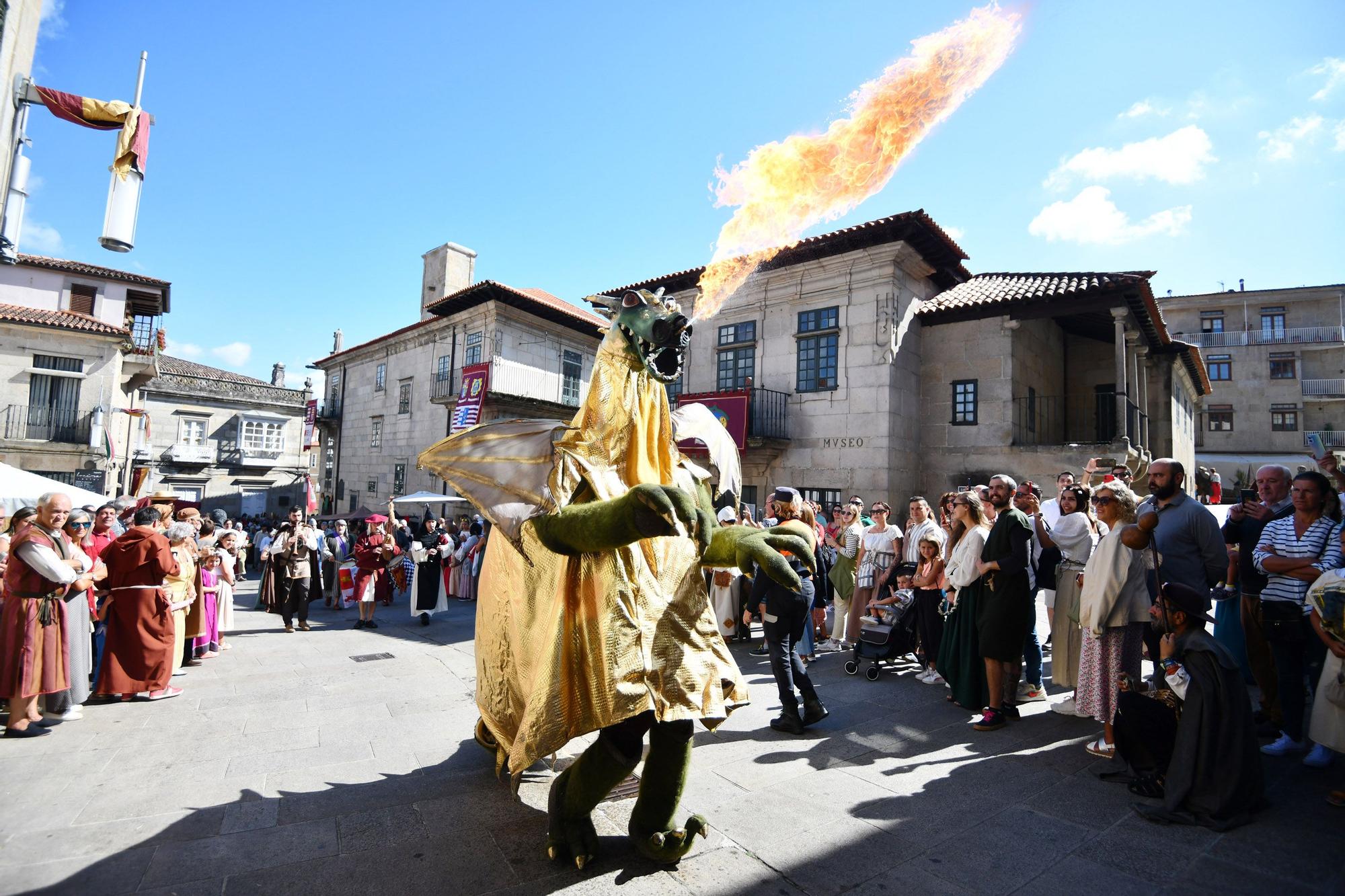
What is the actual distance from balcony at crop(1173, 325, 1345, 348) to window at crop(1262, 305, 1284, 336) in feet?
0.14

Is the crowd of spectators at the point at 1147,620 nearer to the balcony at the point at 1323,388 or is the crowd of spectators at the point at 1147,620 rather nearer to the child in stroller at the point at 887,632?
the child in stroller at the point at 887,632

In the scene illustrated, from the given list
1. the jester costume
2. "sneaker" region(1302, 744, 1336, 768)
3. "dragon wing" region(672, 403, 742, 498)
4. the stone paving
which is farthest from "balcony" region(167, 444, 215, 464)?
"sneaker" region(1302, 744, 1336, 768)

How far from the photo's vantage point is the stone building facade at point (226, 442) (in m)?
29.0

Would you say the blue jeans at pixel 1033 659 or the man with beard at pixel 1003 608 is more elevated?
the man with beard at pixel 1003 608

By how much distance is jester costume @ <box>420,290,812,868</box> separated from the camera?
2281mm

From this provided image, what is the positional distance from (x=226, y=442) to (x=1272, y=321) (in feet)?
178

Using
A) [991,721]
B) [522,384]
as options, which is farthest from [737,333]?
[991,721]

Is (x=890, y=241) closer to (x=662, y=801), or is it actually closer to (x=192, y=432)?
(x=662, y=801)

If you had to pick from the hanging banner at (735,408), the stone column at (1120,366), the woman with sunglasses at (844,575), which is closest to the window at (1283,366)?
the stone column at (1120,366)

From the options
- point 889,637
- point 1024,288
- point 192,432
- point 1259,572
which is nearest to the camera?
point 1259,572

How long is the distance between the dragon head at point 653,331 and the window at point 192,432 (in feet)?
116

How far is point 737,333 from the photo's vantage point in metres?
16.8

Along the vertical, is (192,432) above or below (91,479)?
above

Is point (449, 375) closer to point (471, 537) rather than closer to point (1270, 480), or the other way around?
point (471, 537)
